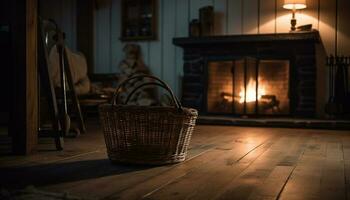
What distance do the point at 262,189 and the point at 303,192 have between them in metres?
0.15

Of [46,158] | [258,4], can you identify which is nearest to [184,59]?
[258,4]

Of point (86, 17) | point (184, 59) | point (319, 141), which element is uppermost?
point (86, 17)

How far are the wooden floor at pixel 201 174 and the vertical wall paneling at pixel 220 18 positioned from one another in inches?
122

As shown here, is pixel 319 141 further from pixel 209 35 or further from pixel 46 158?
pixel 209 35

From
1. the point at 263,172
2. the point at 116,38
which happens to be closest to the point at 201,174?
the point at 263,172

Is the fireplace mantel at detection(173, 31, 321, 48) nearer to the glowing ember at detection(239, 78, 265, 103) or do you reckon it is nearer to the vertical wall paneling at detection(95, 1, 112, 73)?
the glowing ember at detection(239, 78, 265, 103)

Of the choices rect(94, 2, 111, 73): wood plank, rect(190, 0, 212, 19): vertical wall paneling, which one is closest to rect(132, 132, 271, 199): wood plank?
rect(190, 0, 212, 19): vertical wall paneling

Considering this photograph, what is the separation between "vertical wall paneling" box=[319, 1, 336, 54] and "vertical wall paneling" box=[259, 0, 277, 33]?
59 cm

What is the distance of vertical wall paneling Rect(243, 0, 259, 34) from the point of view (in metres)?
5.81

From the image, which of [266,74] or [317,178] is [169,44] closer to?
[266,74]

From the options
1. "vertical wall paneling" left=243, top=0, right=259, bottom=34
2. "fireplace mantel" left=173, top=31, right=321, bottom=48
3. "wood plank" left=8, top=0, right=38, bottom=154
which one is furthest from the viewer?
"vertical wall paneling" left=243, top=0, right=259, bottom=34

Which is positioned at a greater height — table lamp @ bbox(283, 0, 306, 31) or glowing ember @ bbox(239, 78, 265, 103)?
table lamp @ bbox(283, 0, 306, 31)

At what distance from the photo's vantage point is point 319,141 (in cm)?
354

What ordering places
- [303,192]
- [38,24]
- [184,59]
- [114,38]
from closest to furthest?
1. [303,192]
2. [38,24]
3. [184,59]
4. [114,38]
